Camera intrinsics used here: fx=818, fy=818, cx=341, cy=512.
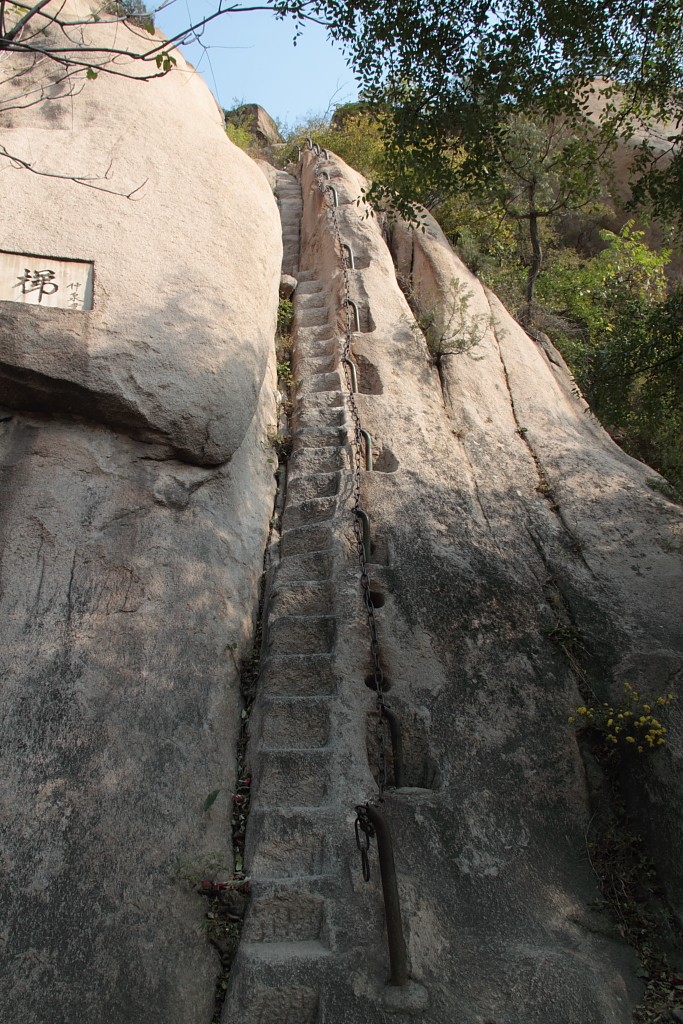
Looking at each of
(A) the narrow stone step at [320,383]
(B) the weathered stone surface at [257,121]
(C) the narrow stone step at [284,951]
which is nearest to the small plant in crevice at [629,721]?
(C) the narrow stone step at [284,951]

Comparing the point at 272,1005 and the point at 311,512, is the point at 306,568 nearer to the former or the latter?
the point at 311,512

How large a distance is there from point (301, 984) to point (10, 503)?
3.34 meters

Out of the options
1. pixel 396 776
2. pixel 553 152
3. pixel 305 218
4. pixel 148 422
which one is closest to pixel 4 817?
pixel 396 776

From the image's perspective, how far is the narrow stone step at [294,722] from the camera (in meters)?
5.18

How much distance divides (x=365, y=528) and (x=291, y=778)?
206 centimetres

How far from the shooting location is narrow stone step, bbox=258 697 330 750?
518cm

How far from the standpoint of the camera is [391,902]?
13.1ft

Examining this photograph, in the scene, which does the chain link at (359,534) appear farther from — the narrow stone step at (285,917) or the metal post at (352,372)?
the narrow stone step at (285,917)

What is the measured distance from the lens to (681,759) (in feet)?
16.0

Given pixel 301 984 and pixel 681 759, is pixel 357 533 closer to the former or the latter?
pixel 681 759

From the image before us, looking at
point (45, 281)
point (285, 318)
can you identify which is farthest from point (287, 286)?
point (45, 281)

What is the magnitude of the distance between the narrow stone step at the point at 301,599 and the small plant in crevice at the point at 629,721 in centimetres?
186

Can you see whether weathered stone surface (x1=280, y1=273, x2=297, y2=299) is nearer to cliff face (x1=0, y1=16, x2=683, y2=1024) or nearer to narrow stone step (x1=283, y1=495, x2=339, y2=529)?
cliff face (x1=0, y1=16, x2=683, y2=1024)

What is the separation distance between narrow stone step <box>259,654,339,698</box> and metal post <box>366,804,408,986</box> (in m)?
1.35
